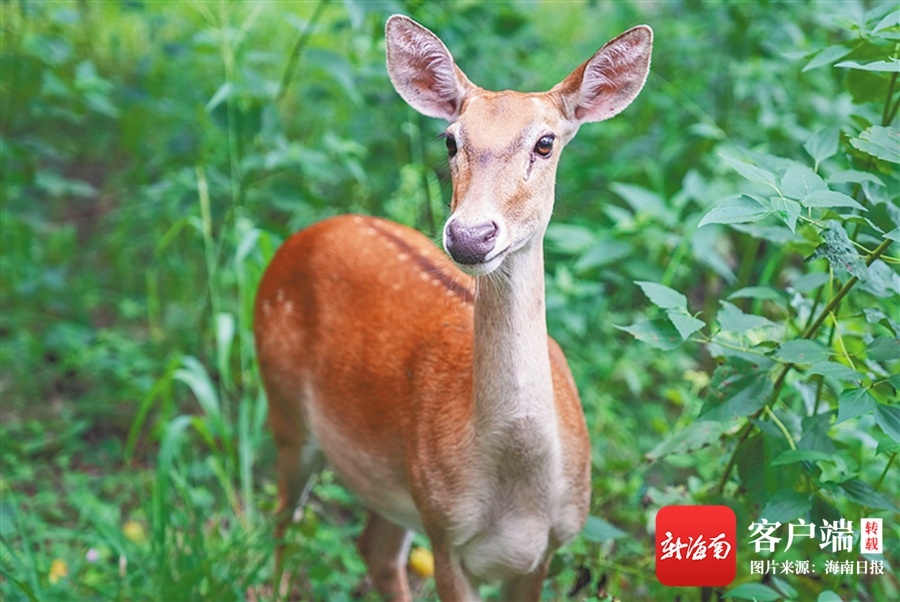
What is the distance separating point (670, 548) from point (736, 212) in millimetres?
1131

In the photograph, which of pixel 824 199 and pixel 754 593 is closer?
pixel 824 199

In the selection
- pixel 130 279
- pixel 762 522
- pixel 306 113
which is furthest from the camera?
pixel 306 113

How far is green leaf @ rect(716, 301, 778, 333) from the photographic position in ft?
9.46

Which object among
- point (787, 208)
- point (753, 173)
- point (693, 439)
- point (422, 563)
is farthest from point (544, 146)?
point (422, 563)

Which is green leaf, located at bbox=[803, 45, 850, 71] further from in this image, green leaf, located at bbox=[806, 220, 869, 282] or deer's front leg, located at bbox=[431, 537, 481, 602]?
deer's front leg, located at bbox=[431, 537, 481, 602]

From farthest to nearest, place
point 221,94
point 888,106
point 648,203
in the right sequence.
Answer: point 648,203
point 221,94
point 888,106

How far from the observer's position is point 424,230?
4969 mm

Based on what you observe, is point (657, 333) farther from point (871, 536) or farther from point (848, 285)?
point (871, 536)

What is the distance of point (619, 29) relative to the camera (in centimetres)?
605

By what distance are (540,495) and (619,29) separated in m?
3.79

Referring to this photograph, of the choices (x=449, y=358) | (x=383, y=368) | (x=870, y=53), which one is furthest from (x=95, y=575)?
(x=870, y=53)

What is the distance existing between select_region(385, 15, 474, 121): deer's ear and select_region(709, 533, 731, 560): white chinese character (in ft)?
4.65

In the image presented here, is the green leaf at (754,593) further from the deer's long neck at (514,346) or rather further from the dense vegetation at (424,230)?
the deer's long neck at (514,346)

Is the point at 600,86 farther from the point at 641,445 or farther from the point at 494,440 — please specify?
the point at 641,445
